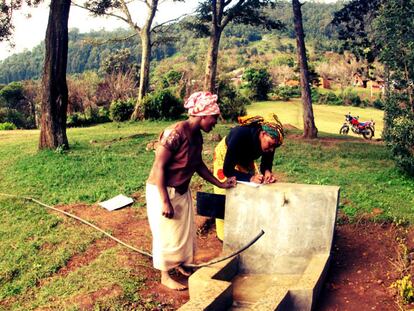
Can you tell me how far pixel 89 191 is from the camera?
25.4ft

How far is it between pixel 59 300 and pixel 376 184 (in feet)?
17.0

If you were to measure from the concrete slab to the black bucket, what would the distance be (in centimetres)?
19

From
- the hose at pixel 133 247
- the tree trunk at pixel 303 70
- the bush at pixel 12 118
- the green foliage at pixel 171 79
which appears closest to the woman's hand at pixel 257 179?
the hose at pixel 133 247

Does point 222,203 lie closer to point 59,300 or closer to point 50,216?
point 59,300

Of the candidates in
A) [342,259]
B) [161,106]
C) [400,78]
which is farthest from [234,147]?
[161,106]

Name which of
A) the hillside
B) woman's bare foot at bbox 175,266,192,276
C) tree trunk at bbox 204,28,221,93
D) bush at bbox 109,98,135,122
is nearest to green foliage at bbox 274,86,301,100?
bush at bbox 109,98,135,122

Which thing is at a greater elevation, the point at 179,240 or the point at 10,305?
the point at 179,240

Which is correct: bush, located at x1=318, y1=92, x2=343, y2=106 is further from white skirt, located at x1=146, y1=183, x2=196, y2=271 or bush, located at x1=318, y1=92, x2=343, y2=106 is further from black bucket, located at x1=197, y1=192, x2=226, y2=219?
white skirt, located at x1=146, y1=183, x2=196, y2=271

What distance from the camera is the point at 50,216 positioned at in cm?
656

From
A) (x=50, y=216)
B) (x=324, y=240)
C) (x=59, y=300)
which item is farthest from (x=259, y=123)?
(x=50, y=216)

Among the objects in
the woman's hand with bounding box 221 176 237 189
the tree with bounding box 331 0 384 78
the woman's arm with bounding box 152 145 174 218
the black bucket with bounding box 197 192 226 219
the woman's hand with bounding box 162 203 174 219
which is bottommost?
the black bucket with bounding box 197 192 226 219

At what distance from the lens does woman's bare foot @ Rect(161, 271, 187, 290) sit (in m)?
4.36

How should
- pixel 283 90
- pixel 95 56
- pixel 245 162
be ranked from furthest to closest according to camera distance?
pixel 95 56
pixel 283 90
pixel 245 162

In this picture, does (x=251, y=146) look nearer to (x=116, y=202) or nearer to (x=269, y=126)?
(x=269, y=126)
